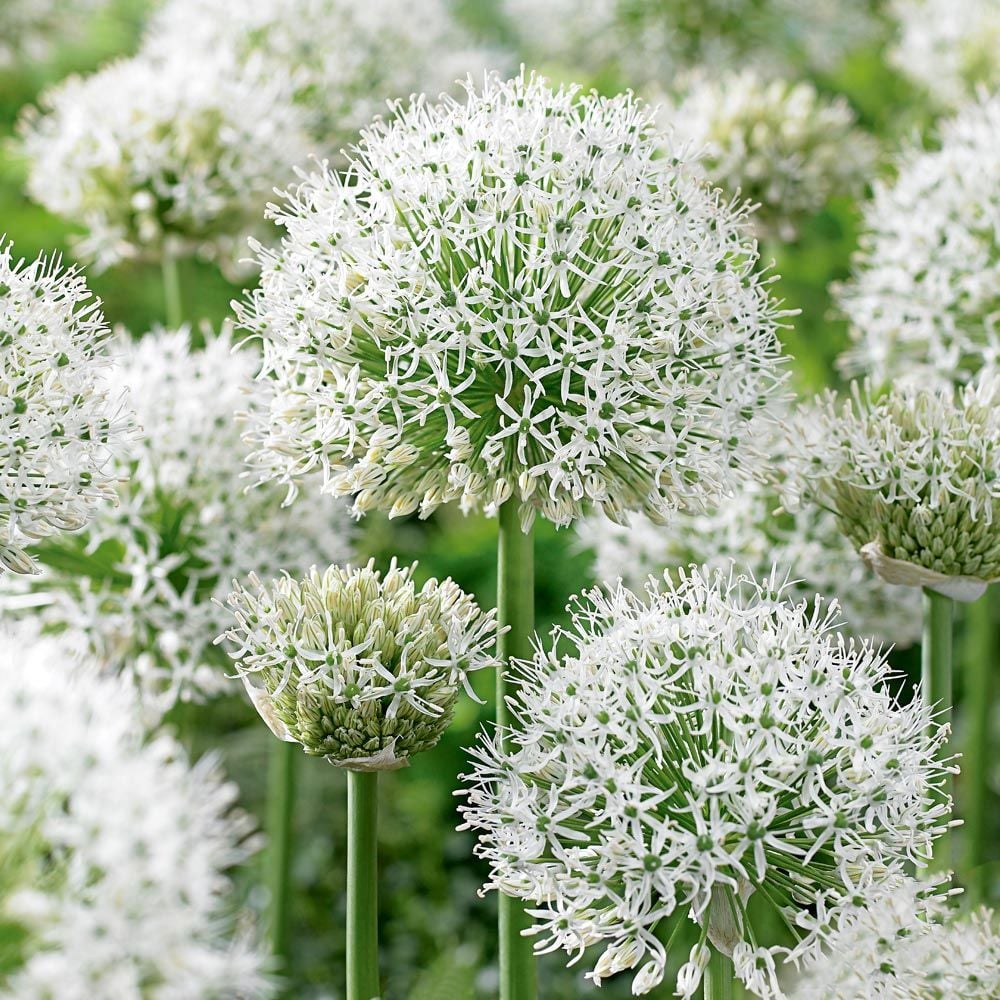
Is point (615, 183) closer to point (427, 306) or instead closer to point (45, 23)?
point (427, 306)

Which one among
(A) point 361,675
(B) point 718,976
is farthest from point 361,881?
(B) point 718,976

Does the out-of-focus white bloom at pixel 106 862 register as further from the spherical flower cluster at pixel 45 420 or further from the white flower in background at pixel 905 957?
the white flower in background at pixel 905 957

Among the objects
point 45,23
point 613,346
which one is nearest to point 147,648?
point 613,346

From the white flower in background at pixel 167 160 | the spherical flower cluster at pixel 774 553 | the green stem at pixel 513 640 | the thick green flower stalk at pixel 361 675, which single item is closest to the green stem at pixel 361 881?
the thick green flower stalk at pixel 361 675

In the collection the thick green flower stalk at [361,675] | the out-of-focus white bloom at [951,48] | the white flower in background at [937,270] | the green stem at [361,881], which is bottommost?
the green stem at [361,881]

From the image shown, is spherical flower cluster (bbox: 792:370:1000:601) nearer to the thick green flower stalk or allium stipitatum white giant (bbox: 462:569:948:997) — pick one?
allium stipitatum white giant (bbox: 462:569:948:997)

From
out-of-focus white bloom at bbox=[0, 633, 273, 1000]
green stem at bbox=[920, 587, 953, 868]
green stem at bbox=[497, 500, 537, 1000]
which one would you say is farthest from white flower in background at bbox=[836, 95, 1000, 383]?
out-of-focus white bloom at bbox=[0, 633, 273, 1000]

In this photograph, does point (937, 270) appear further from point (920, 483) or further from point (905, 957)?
point (905, 957)
